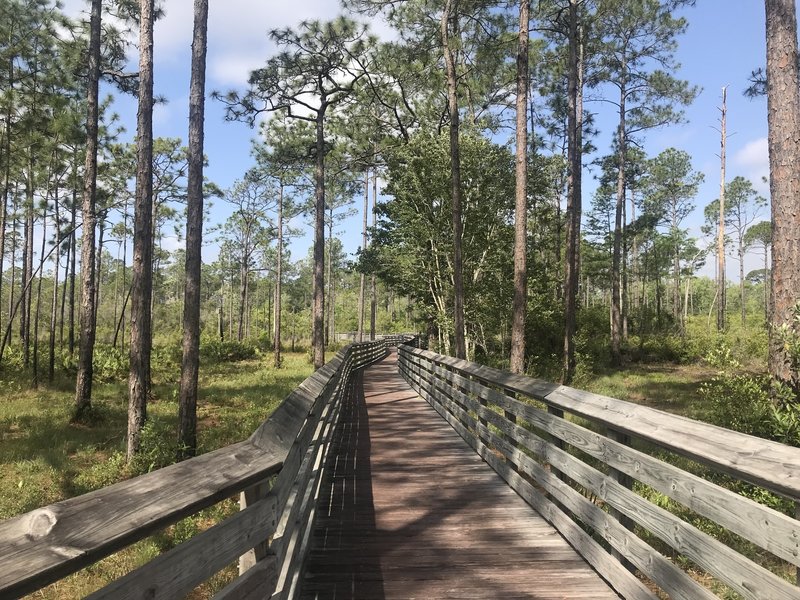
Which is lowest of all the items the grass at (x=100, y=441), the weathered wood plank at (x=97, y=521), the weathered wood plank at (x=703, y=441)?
the grass at (x=100, y=441)

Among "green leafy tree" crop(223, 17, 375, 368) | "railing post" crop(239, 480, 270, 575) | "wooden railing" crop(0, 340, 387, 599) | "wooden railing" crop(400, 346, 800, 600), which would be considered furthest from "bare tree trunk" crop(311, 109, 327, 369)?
"railing post" crop(239, 480, 270, 575)

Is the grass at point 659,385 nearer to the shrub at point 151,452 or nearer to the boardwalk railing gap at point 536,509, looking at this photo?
the boardwalk railing gap at point 536,509

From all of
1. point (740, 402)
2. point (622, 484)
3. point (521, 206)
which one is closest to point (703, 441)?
point (622, 484)

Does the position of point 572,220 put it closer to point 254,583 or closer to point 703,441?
point 703,441

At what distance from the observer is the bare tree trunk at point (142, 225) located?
32.6 feet

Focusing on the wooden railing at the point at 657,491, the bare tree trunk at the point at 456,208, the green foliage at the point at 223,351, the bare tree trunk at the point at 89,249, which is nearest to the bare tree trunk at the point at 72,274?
the green foliage at the point at 223,351

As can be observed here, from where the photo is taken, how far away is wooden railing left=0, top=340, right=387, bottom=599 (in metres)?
1.07

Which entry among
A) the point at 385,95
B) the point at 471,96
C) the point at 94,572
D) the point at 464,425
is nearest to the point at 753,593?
the point at 464,425

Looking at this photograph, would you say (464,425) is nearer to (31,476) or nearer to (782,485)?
(782,485)

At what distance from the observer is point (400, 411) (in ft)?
33.6

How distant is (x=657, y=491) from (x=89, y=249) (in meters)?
13.8

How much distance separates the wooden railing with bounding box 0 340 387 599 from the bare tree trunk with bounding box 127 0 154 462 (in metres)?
8.56

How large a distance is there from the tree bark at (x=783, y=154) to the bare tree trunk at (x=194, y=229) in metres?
9.61

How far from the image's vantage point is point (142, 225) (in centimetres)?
1088
